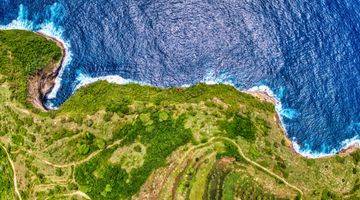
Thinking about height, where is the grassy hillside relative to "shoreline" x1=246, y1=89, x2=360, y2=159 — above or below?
below

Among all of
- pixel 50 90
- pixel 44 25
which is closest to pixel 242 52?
pixel 50 90

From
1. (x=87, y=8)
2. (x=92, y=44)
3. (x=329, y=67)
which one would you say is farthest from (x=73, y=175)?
(x=329, y=67)

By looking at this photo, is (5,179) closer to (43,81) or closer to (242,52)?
(43,81)

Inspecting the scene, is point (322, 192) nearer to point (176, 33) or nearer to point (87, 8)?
point (176, 33)

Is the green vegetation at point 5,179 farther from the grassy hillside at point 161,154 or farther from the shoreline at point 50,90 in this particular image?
the shoreline at point 50,90

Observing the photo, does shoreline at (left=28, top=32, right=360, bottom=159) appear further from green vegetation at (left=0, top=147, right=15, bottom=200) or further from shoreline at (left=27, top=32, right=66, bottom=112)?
green vegetation at (left=0, top=147, right=15, bottom=200)

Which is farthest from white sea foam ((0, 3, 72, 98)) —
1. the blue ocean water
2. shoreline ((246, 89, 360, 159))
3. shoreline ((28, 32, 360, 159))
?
shoreline ((246, 89, 360, 159))
